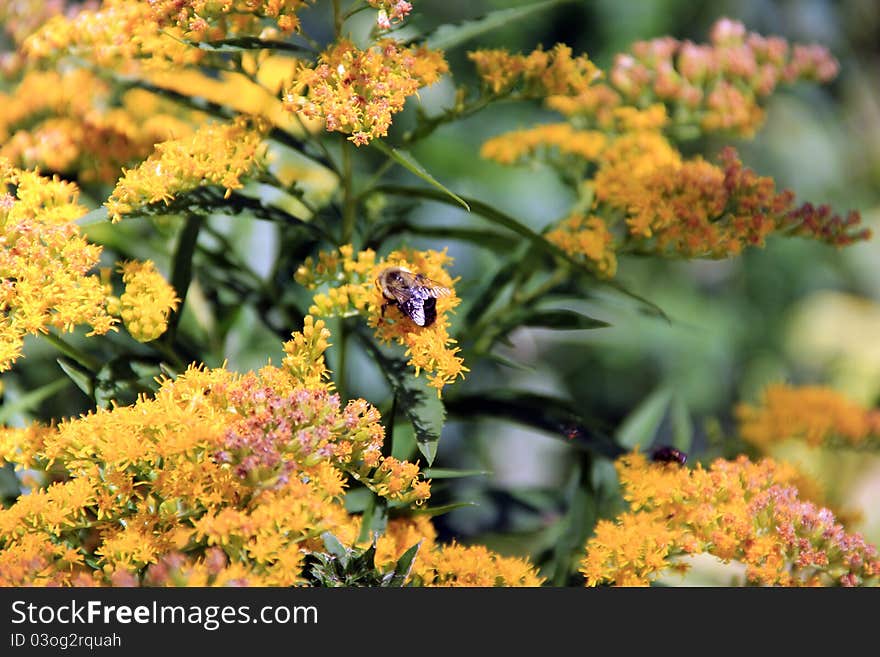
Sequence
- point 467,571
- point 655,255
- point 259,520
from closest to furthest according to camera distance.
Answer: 1. point 259,520
2. point 467,571
3. point 655,255

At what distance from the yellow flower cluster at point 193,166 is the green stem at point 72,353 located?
170mm

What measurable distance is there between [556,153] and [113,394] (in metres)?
0.76

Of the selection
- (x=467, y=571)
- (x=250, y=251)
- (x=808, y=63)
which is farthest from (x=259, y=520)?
(x=808, y=63)

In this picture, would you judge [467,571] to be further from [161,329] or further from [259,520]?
[161,329]

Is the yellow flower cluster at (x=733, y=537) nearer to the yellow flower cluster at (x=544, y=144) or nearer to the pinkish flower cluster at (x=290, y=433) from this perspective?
the pinkish flower cluster at (x=290, y=433)


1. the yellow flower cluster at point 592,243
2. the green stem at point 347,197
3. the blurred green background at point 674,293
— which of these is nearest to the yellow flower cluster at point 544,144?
the blurred green background at point 674,293

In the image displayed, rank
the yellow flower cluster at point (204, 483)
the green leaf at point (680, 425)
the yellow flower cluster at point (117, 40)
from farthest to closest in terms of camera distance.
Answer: the green leaf at point (680, 425) < the yellow flower cluster at point (117, 40) < the yellow flower cluster at point (204, 483)

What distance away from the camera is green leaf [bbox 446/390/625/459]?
1.20 meters

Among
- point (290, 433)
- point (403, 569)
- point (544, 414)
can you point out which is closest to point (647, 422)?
point (544, 414)

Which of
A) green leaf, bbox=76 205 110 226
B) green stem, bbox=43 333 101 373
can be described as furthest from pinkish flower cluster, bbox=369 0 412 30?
green stem, bbox=43 333 101 373

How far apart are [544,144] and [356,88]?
522 mm

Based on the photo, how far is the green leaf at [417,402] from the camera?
3.07ft

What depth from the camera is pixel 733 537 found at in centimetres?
101

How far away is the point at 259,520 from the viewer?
86 cm
